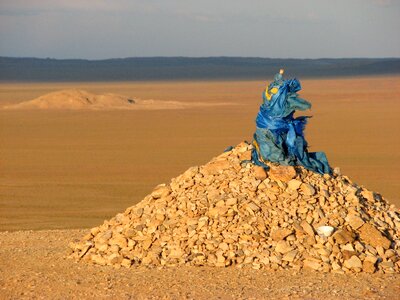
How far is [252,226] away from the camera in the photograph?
41.0 feet

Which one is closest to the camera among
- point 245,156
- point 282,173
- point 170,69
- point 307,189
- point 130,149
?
point 307,189

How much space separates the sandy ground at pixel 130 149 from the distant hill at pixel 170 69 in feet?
157

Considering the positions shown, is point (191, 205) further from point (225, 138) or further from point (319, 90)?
point (319, 90)

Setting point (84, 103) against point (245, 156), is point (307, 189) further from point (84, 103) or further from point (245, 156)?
point (84, 103)

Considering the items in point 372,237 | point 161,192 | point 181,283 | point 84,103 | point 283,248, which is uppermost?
point 161,192

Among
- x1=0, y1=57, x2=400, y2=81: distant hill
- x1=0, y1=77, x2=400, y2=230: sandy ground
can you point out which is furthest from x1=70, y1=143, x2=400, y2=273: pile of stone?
x1=0, y1=57, x2=400, y2=81: distant hill

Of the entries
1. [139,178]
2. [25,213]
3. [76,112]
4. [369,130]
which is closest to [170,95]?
[76,112]

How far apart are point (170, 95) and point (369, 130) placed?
3296cm

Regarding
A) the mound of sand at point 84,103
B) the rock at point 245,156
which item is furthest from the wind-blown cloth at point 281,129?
the mound of sand at point 84,103

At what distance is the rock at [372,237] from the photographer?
12477 mm

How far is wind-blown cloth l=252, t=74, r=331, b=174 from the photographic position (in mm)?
13211

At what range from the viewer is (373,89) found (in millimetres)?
82750

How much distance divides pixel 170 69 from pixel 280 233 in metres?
128

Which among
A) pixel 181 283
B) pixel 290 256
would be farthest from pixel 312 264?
pixel 181 283
